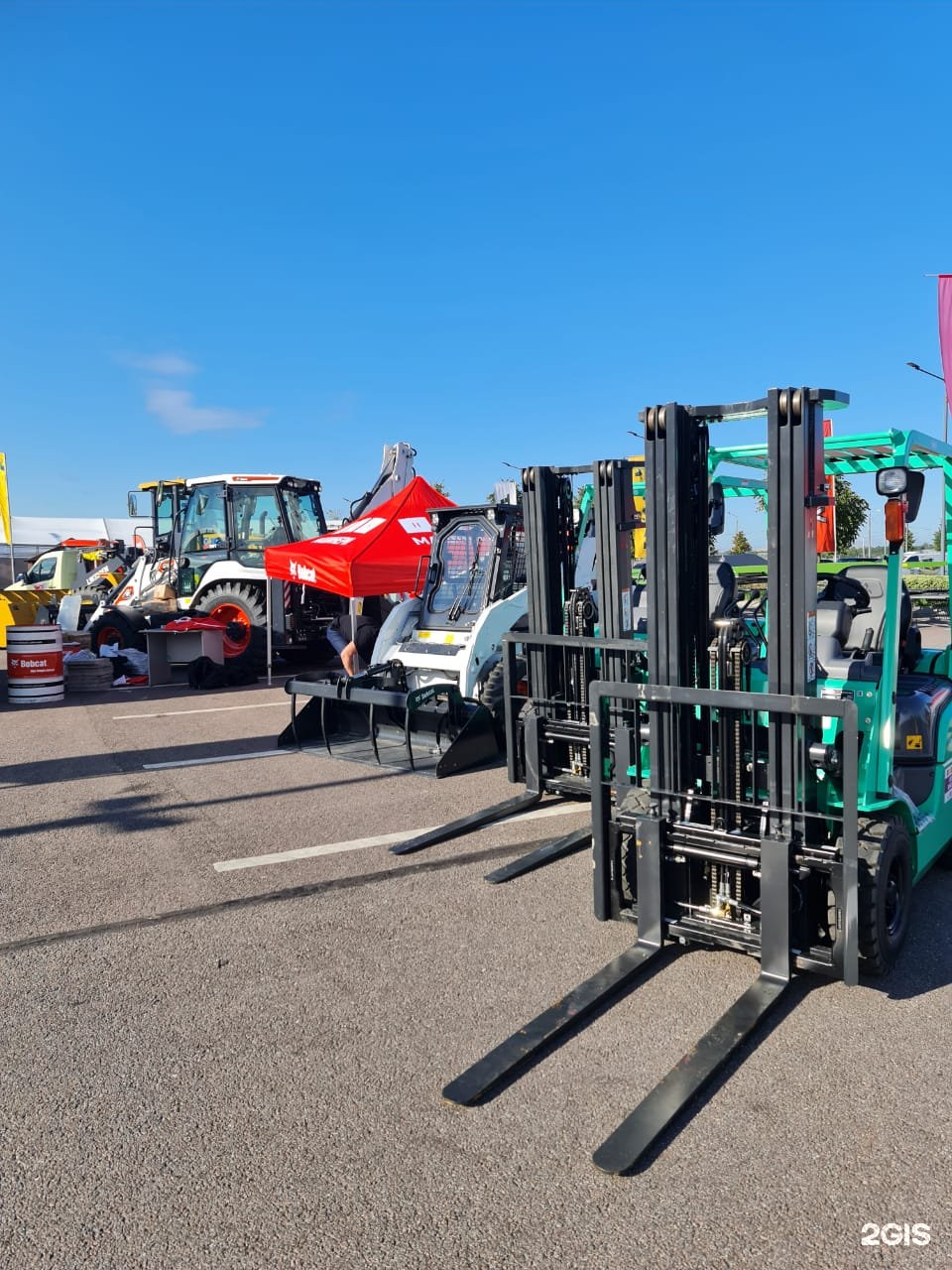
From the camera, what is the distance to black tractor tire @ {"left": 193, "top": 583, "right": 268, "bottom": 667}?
564 inches

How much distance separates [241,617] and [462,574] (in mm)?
6396

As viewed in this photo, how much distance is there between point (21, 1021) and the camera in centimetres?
362

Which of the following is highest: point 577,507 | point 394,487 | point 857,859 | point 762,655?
point 394,487

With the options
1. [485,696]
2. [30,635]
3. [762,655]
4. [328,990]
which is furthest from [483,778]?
[30,635]

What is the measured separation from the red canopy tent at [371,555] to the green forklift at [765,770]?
565 centimetres

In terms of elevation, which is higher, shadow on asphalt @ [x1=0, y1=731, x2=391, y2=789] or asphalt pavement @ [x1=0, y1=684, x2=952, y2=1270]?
shadow on asphalt @ [x1=0, y1=731, x2=391, y2=789]

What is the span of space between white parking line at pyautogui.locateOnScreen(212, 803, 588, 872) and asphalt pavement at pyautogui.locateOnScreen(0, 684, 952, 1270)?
0.05m

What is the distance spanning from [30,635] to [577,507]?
31.1 feet

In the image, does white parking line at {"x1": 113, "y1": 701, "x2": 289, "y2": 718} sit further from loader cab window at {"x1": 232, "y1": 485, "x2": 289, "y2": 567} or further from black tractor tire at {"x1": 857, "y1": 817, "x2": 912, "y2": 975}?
black tractor tire at {"x1": 857, "y1": 817, "x2": 912, "y2": 975}

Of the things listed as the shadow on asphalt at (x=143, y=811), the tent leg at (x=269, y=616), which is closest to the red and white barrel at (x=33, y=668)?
the tent leg at (x=269, y=616)

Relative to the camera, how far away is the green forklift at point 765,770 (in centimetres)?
346

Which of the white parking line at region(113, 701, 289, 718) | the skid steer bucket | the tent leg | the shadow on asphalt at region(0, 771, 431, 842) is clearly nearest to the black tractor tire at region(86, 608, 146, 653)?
the tent leg

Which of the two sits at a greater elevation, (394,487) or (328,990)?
(394,487)

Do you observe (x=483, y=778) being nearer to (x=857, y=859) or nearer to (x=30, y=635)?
(x=857, y=859)
